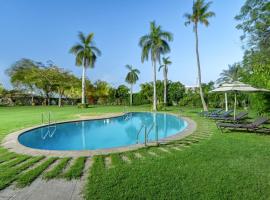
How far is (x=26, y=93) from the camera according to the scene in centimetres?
3516

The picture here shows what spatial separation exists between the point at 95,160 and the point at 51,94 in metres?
36.3

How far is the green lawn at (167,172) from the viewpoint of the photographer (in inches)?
115

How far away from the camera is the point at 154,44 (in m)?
20.9

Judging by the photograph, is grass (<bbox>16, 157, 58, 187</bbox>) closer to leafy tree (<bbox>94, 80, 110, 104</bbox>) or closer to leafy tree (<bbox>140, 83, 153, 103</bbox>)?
leafy tree (<bbox>140, 83, 153, 103</bbox>)

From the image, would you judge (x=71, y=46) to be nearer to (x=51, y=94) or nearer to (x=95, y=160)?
(x=51, y=94)

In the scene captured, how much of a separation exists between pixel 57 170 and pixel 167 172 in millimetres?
2356

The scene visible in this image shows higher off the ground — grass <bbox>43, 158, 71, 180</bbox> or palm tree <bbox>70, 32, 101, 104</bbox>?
palm tree <bbox>70, 32, 101, 104</bbox>

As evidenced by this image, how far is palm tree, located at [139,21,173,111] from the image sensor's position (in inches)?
811

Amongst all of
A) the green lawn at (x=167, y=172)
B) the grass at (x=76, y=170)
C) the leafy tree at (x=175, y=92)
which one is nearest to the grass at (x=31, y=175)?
the green lawn at (x=167, y=172)

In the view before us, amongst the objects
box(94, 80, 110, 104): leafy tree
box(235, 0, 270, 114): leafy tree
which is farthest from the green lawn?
box(94, 80, 110, 104): leafy tree

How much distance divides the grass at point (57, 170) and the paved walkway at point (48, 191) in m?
0.20

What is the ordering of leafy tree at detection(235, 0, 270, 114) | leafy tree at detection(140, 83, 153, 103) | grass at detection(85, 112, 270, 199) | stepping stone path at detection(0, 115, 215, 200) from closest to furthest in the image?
grass at detection(85, 112, 270, 199), stepping stone path at detection(0, 115, 215, 200), leafy tree at detection(235, 0, 270, 114), leafy tree at detection(140, 83, 153, 103)

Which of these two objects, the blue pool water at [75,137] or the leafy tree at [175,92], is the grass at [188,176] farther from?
the leafy tree at [175,92]

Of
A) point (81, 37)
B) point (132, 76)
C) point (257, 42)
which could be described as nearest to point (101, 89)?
point (132, 76)
